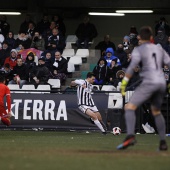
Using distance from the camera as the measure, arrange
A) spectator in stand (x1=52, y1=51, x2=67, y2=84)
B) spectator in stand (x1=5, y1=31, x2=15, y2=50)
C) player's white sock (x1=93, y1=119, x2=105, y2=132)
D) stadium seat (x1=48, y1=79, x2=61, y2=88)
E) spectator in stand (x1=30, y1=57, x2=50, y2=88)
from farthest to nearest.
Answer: spectator in stand (x1=5, y1=31, x2=15, y2=50) < spectator in stand (x1=52, y1=51, x2=67, y2=84) < stadium seat (x1=48, y1=79, x2=61, y2=88) < spectator in stand (x1=30, y1=57, x2=50, y2=88) < player's white sock (x1=93, y1=119, x2=105, y2=132)

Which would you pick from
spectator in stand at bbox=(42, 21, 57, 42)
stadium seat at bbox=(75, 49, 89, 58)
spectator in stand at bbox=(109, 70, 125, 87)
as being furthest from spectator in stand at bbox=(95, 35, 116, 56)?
spectator in stand at bbox=(109, 70, 125, 87)

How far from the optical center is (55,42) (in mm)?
31938

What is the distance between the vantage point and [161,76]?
14.6m

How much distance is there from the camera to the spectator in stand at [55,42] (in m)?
31.7

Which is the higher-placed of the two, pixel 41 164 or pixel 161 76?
pixel 161 76

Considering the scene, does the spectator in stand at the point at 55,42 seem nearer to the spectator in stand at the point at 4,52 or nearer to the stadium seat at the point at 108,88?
the spectator in stand at the point at 4,52

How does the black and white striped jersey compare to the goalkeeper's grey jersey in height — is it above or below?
below

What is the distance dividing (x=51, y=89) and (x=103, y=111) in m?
2.74

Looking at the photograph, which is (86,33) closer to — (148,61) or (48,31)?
(48,31)

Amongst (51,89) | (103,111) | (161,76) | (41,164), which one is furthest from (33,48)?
(41,164)

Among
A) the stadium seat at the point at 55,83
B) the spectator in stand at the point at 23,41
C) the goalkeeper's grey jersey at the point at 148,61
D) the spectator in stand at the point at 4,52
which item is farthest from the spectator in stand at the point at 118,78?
the goalkeeper's grey jersey at the point at 148,61

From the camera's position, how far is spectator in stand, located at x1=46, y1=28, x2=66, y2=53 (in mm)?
31734

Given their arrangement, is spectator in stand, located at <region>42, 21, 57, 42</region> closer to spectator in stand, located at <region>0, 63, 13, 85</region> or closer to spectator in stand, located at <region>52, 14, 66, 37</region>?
spectator in stand, located at <region>52, 14, 66, 37</region>

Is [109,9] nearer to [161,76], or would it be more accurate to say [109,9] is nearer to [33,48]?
[33,48]
